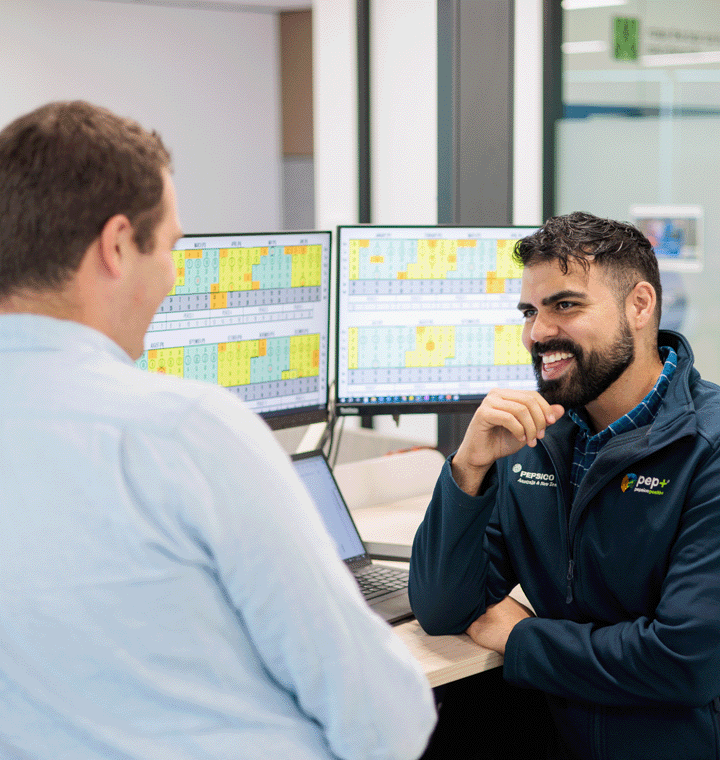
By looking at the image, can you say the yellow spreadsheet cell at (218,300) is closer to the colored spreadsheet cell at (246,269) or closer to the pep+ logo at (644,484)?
the colored spreadsheet cell at (246,269)

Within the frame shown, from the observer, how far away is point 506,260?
205cm

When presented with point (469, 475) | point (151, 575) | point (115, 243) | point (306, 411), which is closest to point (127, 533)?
point (151, 575)

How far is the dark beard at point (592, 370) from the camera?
151 centimetres

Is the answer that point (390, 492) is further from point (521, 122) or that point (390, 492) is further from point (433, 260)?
point (521, 122)

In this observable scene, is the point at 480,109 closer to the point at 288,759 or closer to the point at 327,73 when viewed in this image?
the point at 327,73

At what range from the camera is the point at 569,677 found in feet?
4.55

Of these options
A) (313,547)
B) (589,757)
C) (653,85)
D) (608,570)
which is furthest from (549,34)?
(313,547)

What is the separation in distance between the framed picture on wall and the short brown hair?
7.97 feet

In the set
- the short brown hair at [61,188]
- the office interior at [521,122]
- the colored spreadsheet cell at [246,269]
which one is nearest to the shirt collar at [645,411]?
the colored spreadsheet cell at [246,269]

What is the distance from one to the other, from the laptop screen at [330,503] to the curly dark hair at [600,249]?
597mm

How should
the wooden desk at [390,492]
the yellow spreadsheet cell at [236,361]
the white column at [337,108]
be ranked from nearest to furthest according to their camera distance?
the yellow spreadsheet cell at [236,361] < the wooden desk at [390,492] < the white column at [337,108]

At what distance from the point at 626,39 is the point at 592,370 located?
1.99 m

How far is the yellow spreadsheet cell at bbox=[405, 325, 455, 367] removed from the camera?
2.04m

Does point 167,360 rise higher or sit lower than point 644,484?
higher
